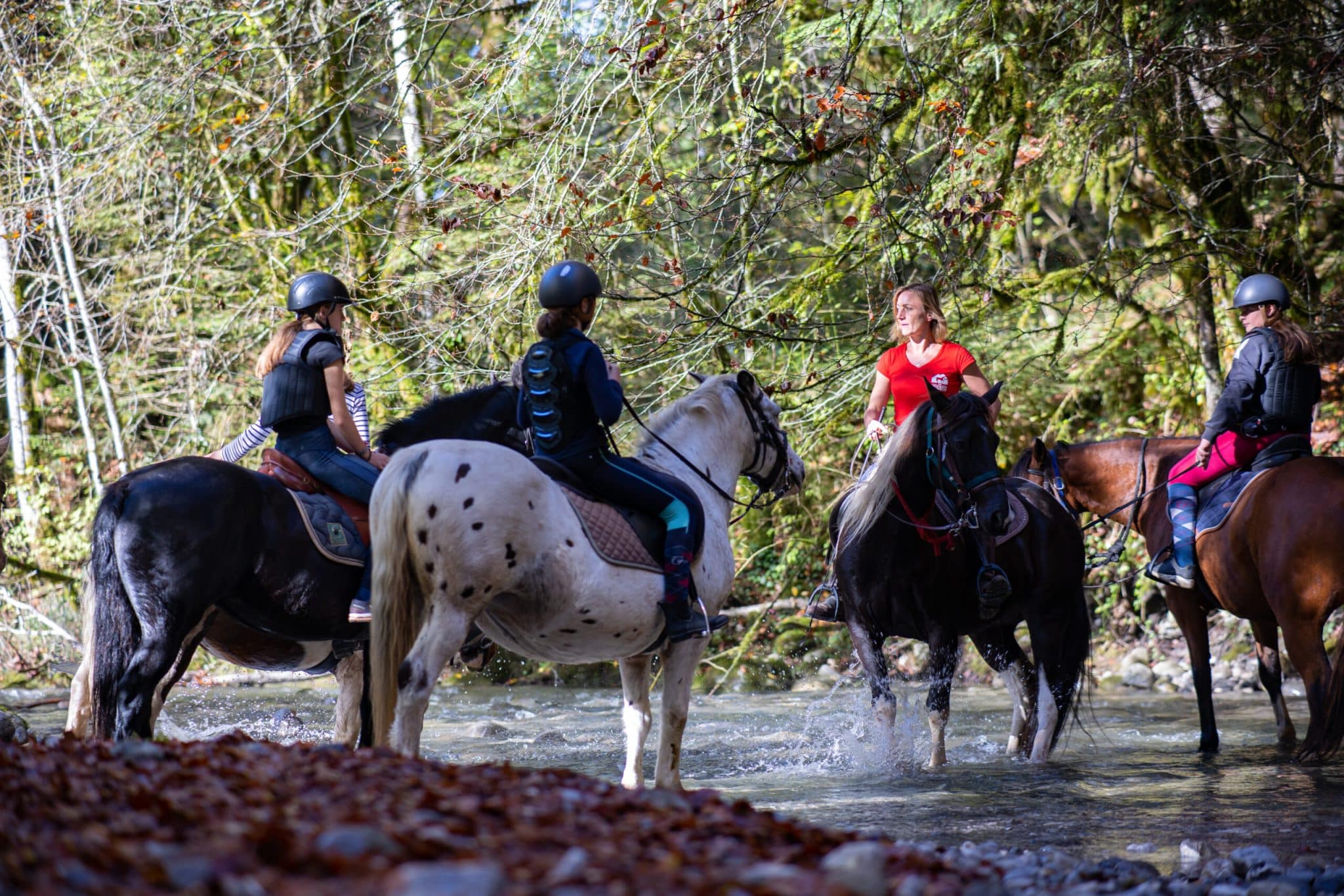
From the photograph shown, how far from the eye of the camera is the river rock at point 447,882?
1.99m

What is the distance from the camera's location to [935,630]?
712 cm

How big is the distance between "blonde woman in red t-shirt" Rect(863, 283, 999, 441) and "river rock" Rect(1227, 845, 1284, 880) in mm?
3384

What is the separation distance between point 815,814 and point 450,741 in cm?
395

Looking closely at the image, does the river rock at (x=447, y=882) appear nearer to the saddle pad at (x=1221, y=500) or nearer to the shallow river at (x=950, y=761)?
the shallow river at (x=950, y=761)

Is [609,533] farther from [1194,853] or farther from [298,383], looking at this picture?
[1194,853]

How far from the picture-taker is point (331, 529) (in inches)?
230

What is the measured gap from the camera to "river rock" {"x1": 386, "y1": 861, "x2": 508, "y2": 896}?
199 centimetres

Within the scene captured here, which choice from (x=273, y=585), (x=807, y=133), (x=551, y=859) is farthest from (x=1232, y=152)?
(x=551, y=859)

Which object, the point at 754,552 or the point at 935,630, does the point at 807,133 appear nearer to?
the point at 935,630

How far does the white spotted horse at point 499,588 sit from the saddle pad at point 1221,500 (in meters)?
3.51

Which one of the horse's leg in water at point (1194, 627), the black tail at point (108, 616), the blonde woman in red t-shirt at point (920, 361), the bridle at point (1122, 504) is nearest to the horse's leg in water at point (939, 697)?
the blonde woman in red t-shirt at point (920, 361)

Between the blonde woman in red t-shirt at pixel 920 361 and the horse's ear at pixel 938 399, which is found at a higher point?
the blonde woman in red t-shirt at pixel 920 361

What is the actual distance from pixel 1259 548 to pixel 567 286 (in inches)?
173

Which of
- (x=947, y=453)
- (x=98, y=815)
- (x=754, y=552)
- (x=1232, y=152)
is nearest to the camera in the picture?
(x=98, y=815)
